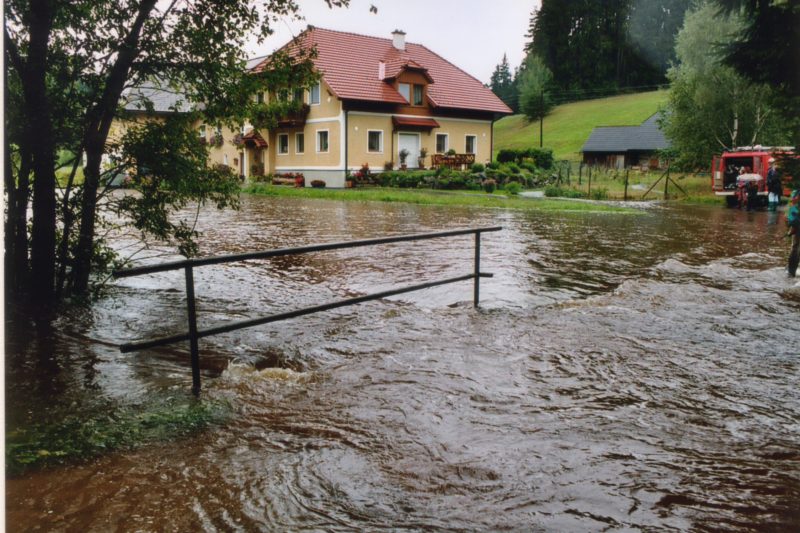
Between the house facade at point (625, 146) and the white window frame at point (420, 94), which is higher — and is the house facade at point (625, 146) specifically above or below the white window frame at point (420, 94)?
below

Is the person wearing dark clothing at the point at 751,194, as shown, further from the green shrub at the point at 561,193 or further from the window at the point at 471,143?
the window at the point at 471,143

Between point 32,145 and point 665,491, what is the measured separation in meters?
6.74

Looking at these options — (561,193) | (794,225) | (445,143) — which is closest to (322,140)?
(445,143)

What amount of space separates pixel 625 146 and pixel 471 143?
21236mm

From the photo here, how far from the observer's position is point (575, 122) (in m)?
81.5

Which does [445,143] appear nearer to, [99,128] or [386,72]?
[386,72]

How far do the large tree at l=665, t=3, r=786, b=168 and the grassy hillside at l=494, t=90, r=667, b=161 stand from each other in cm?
2797

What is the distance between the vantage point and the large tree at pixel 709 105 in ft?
119

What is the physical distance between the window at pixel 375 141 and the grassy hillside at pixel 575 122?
3072 centimetres

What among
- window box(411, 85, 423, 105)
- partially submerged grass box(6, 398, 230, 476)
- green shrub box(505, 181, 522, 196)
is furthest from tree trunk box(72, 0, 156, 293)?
window box(411, 85, 423, 105)

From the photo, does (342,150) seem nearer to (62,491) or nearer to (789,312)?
(789,312)

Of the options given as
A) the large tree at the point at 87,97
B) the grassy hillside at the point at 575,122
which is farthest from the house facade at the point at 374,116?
the large tree at the point at 87,97

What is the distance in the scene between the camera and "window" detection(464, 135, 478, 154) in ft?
152

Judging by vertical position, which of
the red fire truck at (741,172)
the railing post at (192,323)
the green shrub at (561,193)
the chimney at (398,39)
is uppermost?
the chimney at (398,39)
